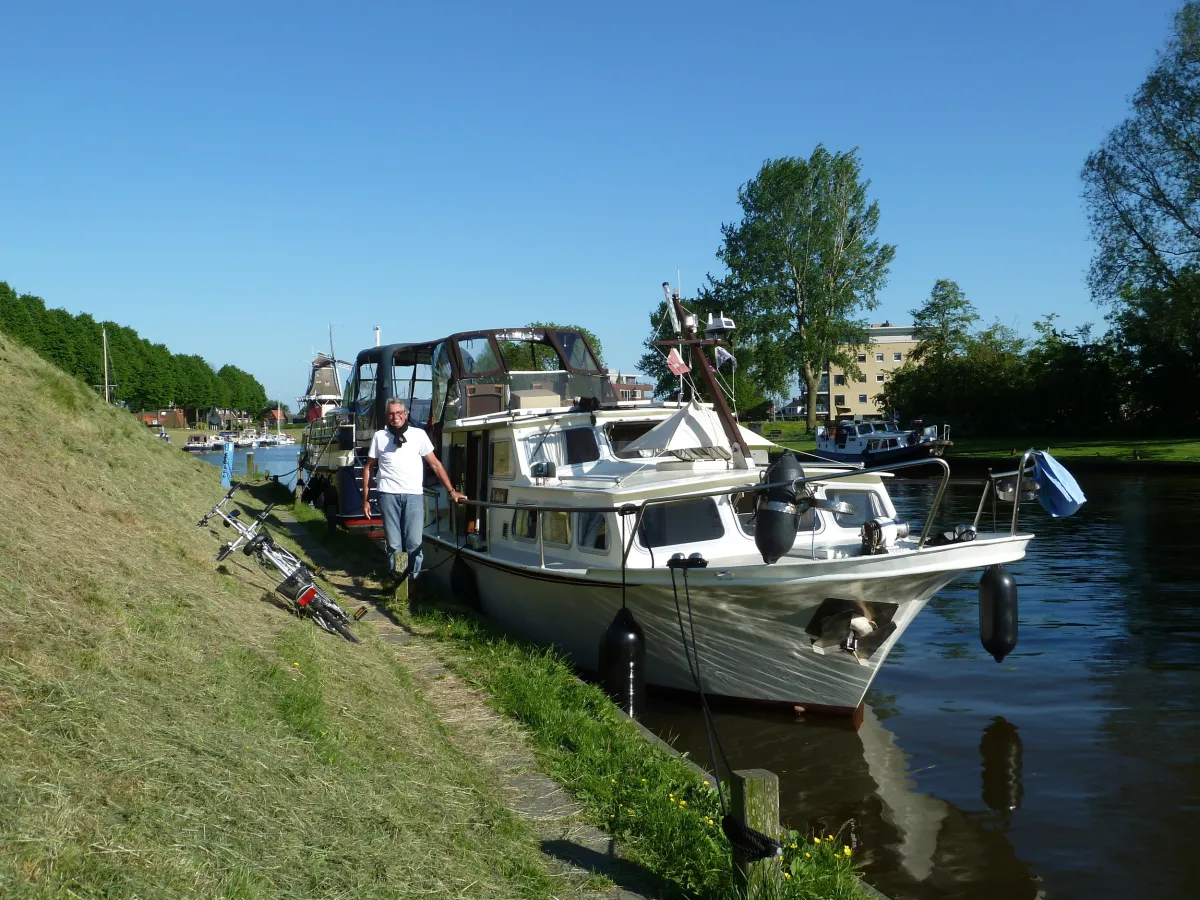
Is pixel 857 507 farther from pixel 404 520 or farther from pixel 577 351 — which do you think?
pixel 577 351

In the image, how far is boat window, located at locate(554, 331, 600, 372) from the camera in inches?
596

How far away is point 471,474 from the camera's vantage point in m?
13.3

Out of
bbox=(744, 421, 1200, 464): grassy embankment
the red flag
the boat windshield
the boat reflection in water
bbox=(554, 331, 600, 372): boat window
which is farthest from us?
bbox=(744, 421, 1200, 464): grassy embankment

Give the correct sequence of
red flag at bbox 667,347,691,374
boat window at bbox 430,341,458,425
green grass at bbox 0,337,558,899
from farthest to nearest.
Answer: boat window at bbox 430,341,458,425
red flag at bbox 667,347,691,374
green grass at bbox 0,337,558,899

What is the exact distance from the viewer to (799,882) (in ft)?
16.5

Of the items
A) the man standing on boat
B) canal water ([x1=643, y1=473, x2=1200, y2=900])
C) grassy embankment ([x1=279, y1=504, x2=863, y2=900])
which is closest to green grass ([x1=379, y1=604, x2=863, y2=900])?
grassy embankment ([x1=279, y1=504, x2=863, y2=900])

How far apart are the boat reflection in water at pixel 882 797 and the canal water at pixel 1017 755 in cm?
2

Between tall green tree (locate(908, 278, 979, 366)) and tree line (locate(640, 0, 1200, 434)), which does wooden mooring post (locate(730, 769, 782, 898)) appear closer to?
tree line (locate(640, 0, 1200, 434))

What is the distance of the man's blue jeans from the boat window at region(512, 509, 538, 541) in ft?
4.14

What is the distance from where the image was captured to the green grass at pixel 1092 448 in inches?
1483

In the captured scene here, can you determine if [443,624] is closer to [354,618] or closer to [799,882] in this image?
[354,618]

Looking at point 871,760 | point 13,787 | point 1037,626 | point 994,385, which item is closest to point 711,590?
point 871,760

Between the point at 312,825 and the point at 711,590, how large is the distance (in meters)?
5.09

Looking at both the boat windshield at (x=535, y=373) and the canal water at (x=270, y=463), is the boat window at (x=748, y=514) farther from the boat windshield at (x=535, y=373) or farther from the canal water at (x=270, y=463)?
the canal water at (x=270, y=463)
